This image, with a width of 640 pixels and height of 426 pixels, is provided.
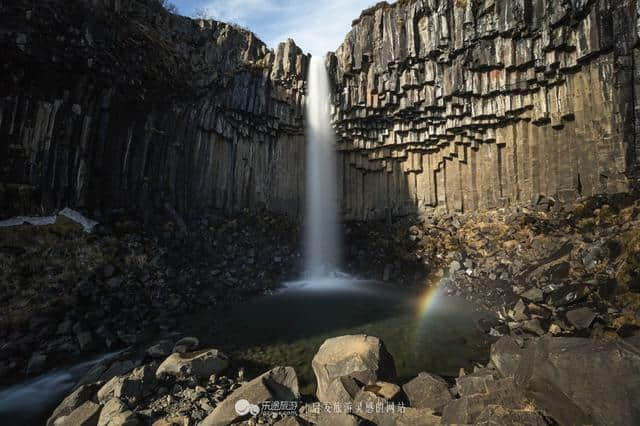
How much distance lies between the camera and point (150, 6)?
49.8ft

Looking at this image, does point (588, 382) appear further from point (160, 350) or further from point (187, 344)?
point (160, 350)

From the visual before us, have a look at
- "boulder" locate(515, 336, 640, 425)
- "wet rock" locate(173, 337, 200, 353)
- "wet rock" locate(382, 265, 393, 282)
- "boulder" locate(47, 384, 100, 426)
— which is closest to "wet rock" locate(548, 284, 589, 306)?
"boulder" locate(515, 336, 640, 425)

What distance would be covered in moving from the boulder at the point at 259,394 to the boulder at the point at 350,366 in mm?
548

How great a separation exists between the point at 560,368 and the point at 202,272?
38.7 ft

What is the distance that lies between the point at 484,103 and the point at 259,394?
1574 cm

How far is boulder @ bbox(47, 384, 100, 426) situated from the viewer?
17.2 ft

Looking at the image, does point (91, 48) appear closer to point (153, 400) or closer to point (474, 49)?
point (153, 400)

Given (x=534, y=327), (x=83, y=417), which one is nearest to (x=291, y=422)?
(x=83, y=417)

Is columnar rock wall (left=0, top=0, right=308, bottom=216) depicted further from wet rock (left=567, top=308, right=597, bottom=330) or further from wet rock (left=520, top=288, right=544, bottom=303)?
wet rock (left=567, top=308, right=597, bottom=330)

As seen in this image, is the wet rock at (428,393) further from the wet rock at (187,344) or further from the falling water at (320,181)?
the falling water at (320,181)

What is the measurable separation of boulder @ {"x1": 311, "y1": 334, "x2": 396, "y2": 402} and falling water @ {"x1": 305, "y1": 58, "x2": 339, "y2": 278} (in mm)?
11950

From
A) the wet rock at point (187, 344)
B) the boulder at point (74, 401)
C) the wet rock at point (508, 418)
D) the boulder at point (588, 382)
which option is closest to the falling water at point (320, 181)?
the wet rock at point (187, 344)

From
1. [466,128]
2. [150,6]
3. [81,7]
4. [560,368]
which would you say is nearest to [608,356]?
[560,368]

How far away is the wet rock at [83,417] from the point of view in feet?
16.0
